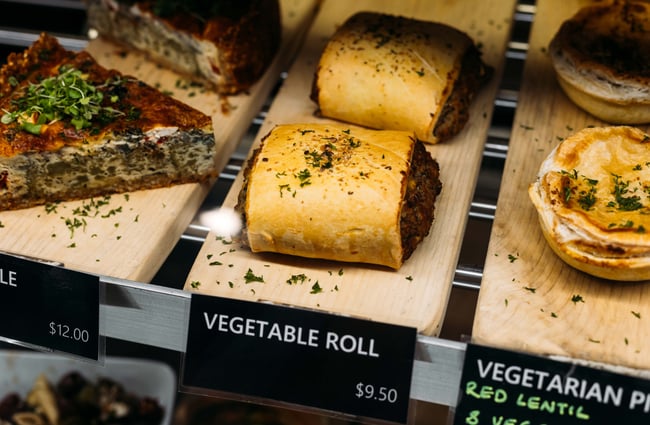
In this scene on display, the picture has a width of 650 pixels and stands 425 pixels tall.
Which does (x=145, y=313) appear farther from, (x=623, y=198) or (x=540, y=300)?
(x=623, y=198)

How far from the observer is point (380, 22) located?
108 inches

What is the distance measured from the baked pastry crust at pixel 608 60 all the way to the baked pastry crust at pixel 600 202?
235 mm

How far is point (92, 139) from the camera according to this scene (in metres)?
2.36

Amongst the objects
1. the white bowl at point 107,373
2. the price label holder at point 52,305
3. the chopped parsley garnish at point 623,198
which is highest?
the chopped parsley garnish at point 623,198

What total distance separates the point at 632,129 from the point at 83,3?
207 centimetres

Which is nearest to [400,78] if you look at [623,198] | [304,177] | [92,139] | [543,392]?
[304,177]

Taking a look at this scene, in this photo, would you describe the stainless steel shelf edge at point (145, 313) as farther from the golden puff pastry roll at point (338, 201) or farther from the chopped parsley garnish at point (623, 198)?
the chopped parsley garnish at point (623, 198)

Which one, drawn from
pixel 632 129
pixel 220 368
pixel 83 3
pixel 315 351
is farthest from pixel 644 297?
pixel 83 3

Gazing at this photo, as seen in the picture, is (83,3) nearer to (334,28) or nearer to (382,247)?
(334,28)

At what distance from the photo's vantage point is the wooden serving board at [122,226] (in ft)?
7.30

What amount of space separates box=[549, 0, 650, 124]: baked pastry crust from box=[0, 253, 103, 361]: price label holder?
155 centimetres

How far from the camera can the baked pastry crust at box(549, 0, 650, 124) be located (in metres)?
2.42

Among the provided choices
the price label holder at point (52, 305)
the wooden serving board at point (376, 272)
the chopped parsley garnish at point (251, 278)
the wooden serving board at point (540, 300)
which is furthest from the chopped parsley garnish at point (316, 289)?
the price label holder at point (52, 305)

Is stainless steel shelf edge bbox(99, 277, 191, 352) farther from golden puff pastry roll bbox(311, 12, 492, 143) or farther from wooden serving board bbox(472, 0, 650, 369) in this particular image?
golden puff pastry roll bbox(311, 12, 492, 143)
